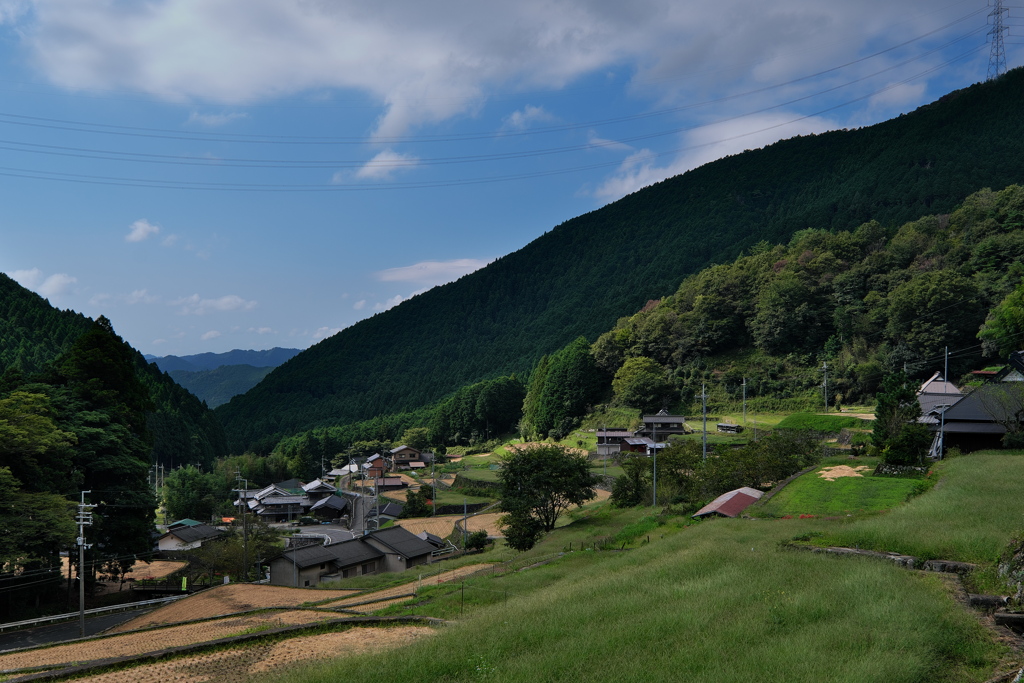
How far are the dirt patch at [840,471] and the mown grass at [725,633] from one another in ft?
43.6

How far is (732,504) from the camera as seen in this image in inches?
869

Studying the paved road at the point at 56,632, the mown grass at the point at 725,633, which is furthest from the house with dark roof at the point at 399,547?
the mown grass at the point at 725,633

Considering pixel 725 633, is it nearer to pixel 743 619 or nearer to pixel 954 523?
pixel 743 619

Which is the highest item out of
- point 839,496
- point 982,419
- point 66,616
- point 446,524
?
point 982,419

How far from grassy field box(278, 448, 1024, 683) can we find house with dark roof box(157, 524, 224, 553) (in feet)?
119

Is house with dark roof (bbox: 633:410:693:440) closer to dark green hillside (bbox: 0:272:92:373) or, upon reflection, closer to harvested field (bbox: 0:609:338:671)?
harvested field (bbox: 0:609:338:671)

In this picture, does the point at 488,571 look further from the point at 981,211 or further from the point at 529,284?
the point at 529,284

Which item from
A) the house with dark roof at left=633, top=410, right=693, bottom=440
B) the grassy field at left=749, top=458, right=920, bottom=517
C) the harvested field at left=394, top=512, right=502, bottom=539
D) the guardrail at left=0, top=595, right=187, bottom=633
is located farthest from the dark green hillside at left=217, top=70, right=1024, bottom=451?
the guardrail at left=0, top=595, right=187, bottom=633

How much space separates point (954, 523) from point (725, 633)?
321 inches

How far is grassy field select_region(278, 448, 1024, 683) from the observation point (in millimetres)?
7812

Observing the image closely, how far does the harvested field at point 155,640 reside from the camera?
47.8 feet

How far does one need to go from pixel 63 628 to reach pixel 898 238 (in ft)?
225

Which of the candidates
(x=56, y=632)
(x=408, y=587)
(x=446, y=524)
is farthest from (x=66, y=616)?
(x=446, y=524)

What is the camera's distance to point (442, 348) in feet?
454
